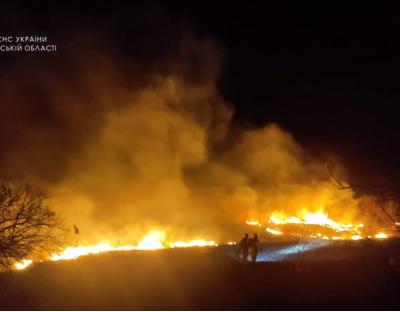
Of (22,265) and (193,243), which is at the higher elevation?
(193,243)

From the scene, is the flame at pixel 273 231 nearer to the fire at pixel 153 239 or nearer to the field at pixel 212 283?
the fire at pixel 153 239

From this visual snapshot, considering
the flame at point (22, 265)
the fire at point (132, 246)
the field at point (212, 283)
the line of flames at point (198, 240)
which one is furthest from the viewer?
the line of flames at point (198, 240)

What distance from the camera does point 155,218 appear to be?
37.3 m

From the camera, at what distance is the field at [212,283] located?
15.6m

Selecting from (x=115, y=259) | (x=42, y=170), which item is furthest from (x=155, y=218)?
(x=115, y=259)

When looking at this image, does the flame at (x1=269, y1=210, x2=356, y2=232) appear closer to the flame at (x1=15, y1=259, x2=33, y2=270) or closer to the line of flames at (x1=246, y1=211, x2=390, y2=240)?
the line of flames at (x1=246, y1=211, x2=390, y2=240)

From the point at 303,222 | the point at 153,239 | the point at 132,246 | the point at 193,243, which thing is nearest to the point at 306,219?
the point at 303,222

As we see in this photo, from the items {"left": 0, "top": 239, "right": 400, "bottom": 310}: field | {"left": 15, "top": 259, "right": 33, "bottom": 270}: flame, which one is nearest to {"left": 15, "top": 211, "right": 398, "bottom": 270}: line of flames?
{"left": 15, "top": 259, "right": 33, "bottom": 270}: flame

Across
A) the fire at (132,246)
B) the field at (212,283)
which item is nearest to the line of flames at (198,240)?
the fire at (132,246)

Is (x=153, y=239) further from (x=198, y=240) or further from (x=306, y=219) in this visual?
(x=306, y=219)

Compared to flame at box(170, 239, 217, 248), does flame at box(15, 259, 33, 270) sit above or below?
below

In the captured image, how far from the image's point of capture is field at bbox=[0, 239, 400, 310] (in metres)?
15.6

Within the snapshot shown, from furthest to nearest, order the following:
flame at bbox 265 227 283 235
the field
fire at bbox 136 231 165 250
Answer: flame at bbox 265 227 283 235, fire at bbox 136 231 165 250, the field

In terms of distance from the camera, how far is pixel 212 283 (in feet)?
60.8
